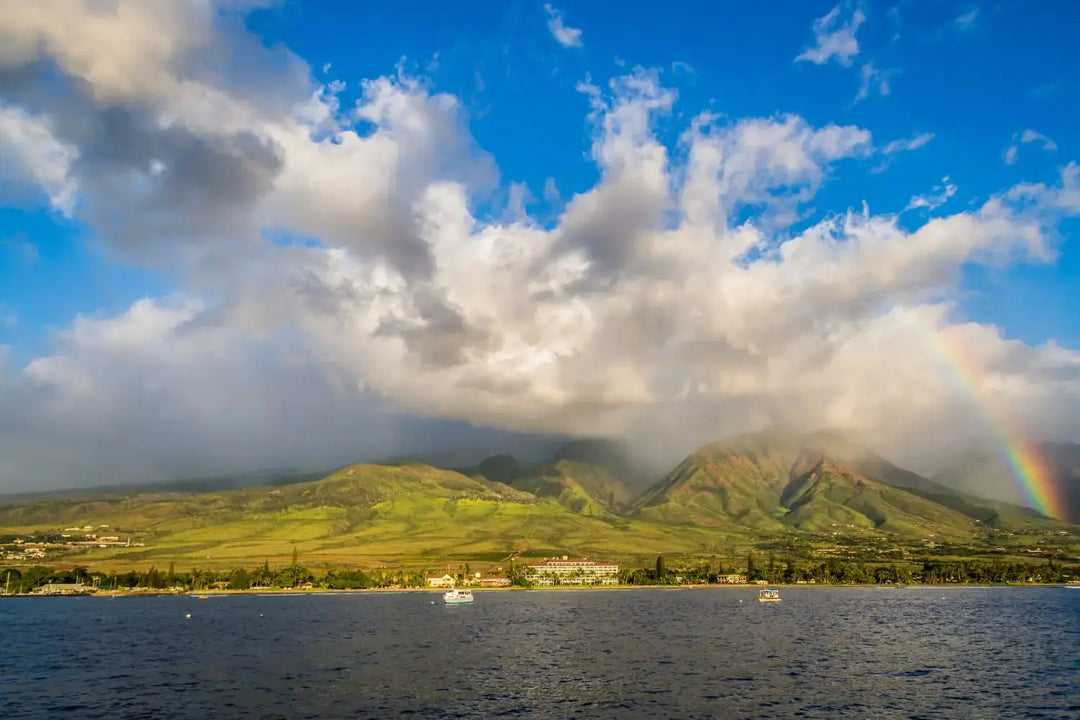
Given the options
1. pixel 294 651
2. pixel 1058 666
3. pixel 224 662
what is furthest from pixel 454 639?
pixel 1058 666

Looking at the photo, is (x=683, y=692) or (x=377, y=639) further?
(x=377, y=639)

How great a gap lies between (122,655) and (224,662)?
28.4 meters

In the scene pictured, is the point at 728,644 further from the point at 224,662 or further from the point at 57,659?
the point at 57,659

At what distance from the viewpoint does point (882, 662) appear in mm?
138250

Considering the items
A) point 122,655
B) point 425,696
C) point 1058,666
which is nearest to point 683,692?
point 425,696

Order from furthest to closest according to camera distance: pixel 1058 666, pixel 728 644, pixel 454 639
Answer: pixel 454 639, pixel 728 644, pixel 1058 666

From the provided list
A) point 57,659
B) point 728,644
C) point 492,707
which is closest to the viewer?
point 492,707

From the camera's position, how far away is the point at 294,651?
15662 cm

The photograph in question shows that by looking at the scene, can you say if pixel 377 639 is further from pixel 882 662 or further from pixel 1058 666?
pixel 1058 666

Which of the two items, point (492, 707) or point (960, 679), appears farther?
point (960, 679)

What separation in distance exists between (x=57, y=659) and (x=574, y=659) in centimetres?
10176

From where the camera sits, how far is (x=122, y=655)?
15500 cm

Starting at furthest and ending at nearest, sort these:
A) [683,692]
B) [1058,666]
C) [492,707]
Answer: [1058,666] → [683,692] → [492,707]

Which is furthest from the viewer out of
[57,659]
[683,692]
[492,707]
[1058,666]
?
[57,659]
